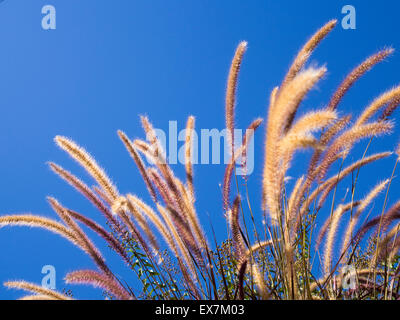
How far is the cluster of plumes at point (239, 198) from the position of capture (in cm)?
163

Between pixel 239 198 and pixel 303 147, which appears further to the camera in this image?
pixel 239 198

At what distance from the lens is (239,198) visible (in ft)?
6.31

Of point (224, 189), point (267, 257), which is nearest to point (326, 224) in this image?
point (267, 257)

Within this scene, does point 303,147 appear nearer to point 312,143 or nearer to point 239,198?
point 312,143

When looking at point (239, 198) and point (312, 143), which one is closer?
point (312, 143)

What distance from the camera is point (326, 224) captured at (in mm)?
2359

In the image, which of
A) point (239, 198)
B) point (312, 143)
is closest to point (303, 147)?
point (312, 143)

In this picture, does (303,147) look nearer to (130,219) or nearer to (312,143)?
(312,143)

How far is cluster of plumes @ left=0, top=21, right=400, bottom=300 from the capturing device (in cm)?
163

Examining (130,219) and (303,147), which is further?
(130,219)
